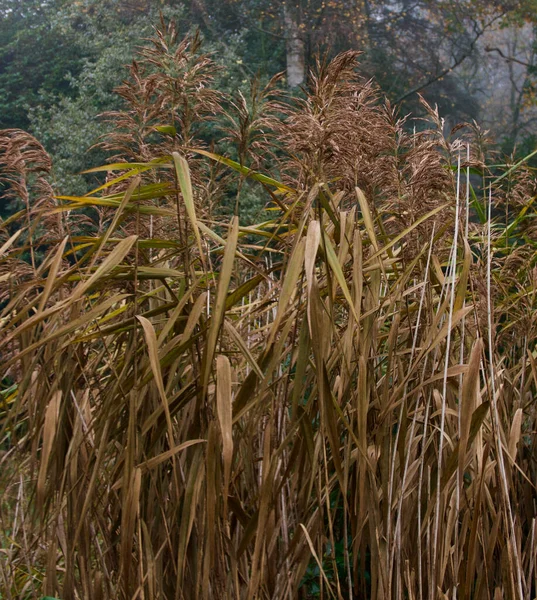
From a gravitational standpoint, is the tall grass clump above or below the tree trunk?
below

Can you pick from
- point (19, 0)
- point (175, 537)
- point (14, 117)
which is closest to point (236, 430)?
point (175, 537)

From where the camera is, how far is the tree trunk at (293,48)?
11.1 meters

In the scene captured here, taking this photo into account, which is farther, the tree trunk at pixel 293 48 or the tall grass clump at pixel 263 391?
the tree trunk at pixel 293 48

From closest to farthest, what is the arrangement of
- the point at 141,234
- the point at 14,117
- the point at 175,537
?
the point at 175,537
the point at 141,234
the point at 14,117

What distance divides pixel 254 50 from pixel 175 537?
36.4ft

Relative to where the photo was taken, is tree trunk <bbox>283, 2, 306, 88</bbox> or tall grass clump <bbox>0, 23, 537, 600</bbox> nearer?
tall grass clump <bbox>0, 23, 537, 600</bbox>

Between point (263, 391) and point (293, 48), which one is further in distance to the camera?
point (293, 48)

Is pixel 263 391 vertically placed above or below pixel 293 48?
below

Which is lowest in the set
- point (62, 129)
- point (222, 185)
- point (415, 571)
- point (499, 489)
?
point (415, 571)

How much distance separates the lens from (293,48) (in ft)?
36.7

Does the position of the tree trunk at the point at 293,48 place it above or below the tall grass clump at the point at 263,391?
above

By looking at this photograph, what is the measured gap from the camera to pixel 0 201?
436 inches

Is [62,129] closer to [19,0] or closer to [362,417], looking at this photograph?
[19,0]

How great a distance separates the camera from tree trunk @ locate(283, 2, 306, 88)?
1110cm
